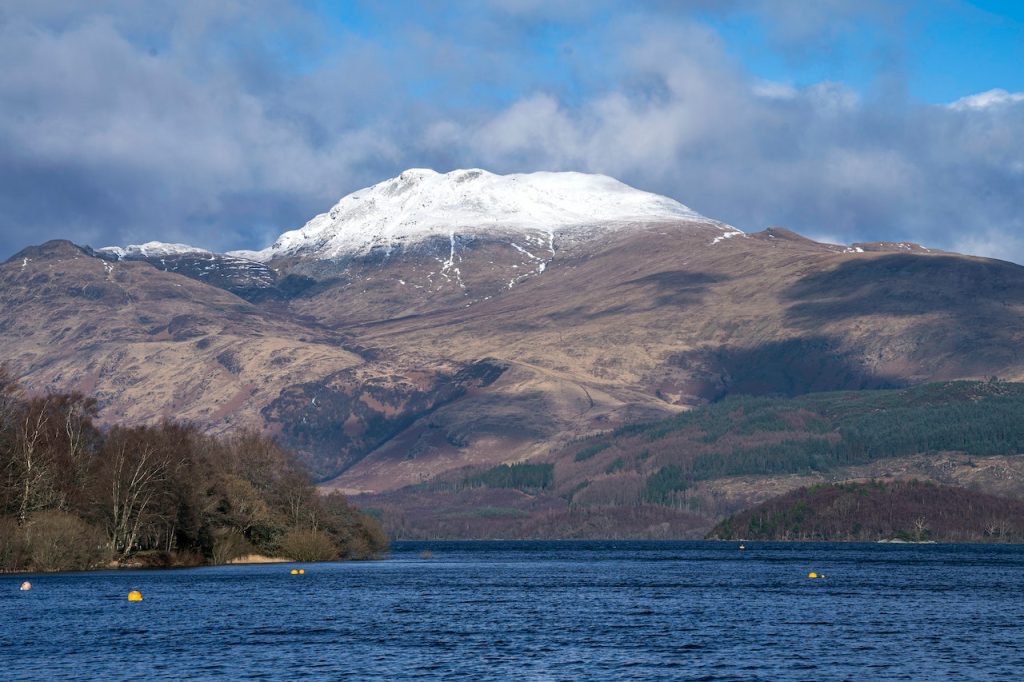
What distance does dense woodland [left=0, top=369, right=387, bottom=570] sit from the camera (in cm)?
14738

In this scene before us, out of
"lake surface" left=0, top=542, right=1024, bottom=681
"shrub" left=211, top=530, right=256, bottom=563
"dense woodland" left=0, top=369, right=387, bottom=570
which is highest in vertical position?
"dense woodland" left=0, top=369, right=387, bottom=570

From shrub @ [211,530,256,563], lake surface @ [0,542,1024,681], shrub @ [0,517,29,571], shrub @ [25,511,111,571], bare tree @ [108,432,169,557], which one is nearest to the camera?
lake surface @ [0,542,1024,681]

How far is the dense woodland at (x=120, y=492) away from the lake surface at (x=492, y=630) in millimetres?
4502

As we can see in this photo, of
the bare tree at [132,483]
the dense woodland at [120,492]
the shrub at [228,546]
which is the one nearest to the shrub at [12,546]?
the dense woodland at [120,492]

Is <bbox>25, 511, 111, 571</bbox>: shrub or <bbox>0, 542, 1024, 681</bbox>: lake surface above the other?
<bbox>25, 511, 111, 571</bbox>: shrub

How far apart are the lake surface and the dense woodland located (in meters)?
4.50

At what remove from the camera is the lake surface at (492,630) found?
8219cm

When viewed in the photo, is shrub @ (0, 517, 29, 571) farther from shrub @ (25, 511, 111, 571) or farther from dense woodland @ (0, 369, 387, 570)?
shrub @ (25, 511, 111, 571)

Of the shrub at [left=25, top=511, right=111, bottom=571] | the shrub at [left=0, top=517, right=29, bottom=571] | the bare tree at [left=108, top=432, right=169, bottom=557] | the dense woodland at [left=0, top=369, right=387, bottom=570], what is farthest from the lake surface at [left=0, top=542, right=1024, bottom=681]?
the bare tree at [left=108, top=432, right=169, bottom=557]

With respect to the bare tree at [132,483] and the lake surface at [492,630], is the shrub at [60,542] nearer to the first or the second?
the lake surface at [492,630]

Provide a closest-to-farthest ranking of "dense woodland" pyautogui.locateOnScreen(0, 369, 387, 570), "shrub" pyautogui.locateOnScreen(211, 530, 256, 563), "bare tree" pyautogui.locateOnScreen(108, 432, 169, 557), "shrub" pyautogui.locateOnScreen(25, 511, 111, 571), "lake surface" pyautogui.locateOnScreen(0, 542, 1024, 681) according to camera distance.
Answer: "lake surface" pyautogui.locateOnScreen(0, 542, 1024, 681) → "shrub" pyautogui.locateOnScreen(25, 511, 111, 571) → "dense woodland" pyautogui.locateOnScreen(0, 369, 387, 570) → "bare tree" pyautogui.locateOnScreen(108, 432, 169, 557) → "shrub" pyautogui.locateOnScreen(211, 530, 256, 563)

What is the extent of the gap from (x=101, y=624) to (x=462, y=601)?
1760 inches

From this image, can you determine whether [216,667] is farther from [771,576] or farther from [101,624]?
[771,576]

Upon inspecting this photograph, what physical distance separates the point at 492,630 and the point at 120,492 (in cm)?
6686
